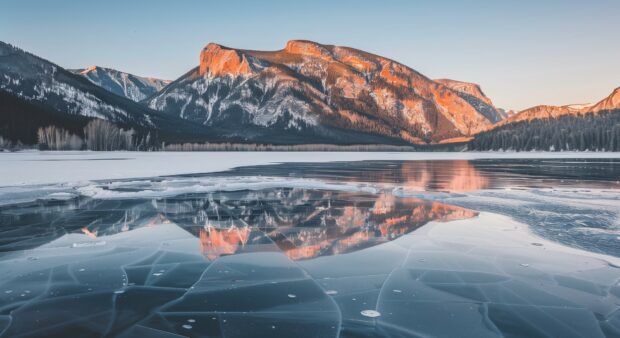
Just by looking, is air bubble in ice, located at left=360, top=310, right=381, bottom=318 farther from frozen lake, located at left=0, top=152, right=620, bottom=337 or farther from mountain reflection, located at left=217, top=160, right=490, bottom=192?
mountain reflection, located at left=217, top=160, right=490, bottom=192

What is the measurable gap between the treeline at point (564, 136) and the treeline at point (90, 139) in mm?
113187

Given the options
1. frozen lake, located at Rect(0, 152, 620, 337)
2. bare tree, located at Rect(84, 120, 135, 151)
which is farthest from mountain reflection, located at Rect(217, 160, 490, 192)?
bare tree, located at Rect(84, 120, 135, 151)

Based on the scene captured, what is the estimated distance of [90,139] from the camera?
400ft

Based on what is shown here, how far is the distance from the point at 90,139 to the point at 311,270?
433 ft

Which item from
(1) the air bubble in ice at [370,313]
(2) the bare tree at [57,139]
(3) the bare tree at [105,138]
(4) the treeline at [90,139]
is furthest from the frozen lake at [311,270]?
(3) the bare tree at [105,138]

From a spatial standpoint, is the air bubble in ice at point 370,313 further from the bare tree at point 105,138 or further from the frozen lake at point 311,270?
the bare tree at point 105,138

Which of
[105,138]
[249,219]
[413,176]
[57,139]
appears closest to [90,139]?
[105,138]

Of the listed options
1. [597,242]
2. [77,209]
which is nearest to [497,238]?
[597,242]

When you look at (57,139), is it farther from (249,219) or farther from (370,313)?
(370,313)

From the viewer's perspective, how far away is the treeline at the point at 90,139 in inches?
4572

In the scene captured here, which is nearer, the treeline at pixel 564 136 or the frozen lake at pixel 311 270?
the frozen lake at pixel 311 270

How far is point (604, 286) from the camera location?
6.21 meters

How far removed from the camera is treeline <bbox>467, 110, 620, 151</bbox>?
360ft

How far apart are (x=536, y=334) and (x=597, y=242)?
5.79 m
